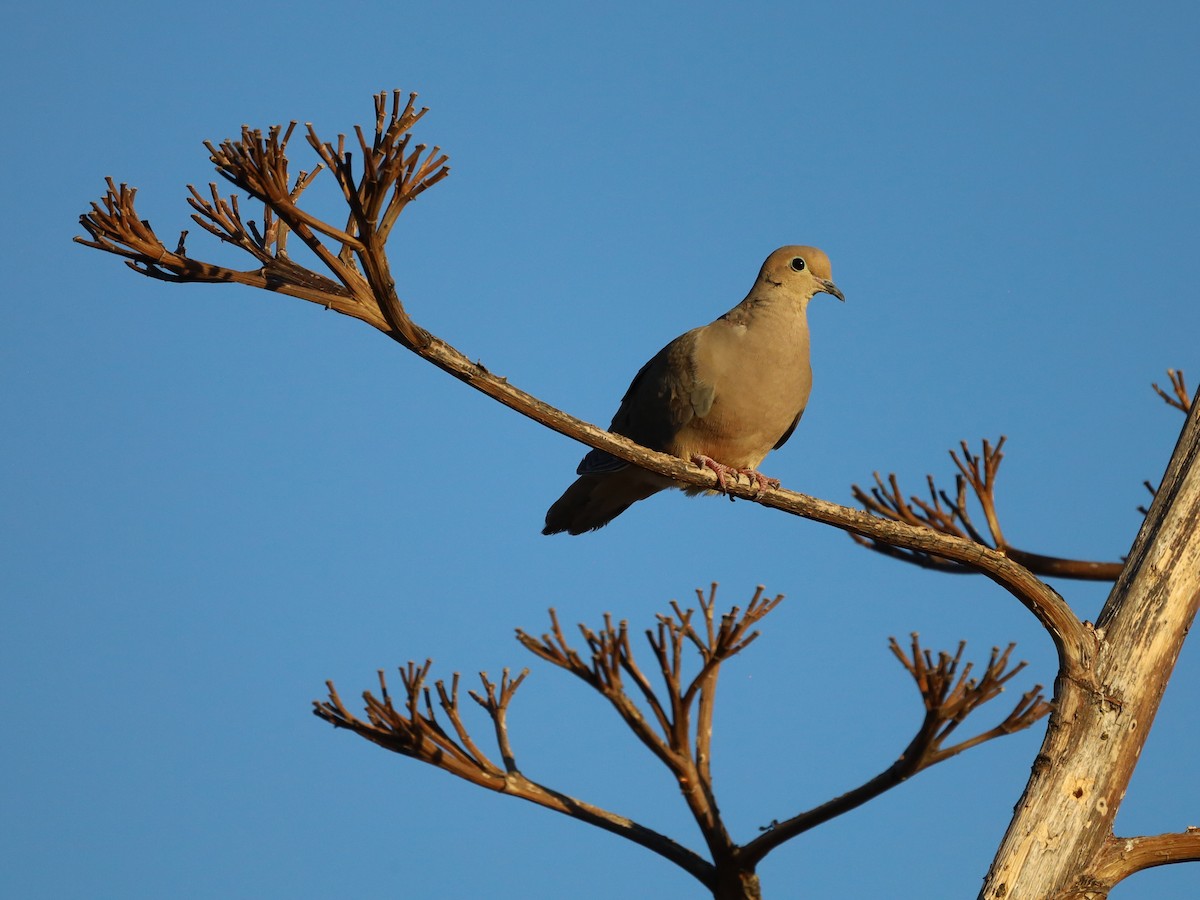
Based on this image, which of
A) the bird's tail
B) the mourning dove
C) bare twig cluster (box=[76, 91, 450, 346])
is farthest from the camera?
the bird's tail

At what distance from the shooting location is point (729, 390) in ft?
18.0

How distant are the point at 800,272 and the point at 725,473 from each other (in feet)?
4.21

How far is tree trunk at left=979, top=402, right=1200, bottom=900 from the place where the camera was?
3.95 meters

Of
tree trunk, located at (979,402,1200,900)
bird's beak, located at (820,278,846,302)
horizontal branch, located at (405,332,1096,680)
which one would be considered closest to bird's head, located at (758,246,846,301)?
bird's beak, located at (820,278,846,302)

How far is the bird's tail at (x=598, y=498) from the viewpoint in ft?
19.1

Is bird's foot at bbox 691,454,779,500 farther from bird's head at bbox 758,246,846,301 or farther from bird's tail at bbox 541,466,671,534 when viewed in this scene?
bird's head at bbox 758,246,846,301

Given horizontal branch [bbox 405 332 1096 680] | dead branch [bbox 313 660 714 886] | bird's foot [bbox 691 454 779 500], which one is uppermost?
bird's foot [bbox 691 454 779 500]

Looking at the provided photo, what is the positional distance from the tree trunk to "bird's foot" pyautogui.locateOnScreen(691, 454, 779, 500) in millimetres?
1391

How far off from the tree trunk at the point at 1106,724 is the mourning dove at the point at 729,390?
1562 millimetres

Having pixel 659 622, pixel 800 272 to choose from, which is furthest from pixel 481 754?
pixel 800 272

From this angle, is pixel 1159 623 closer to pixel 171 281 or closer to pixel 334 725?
pixel 334 725

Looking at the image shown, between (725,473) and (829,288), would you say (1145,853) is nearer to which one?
(725,473)

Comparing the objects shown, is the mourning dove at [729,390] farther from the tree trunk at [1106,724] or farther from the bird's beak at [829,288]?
the tree trunk at [1106,724]

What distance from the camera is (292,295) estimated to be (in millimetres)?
3666
